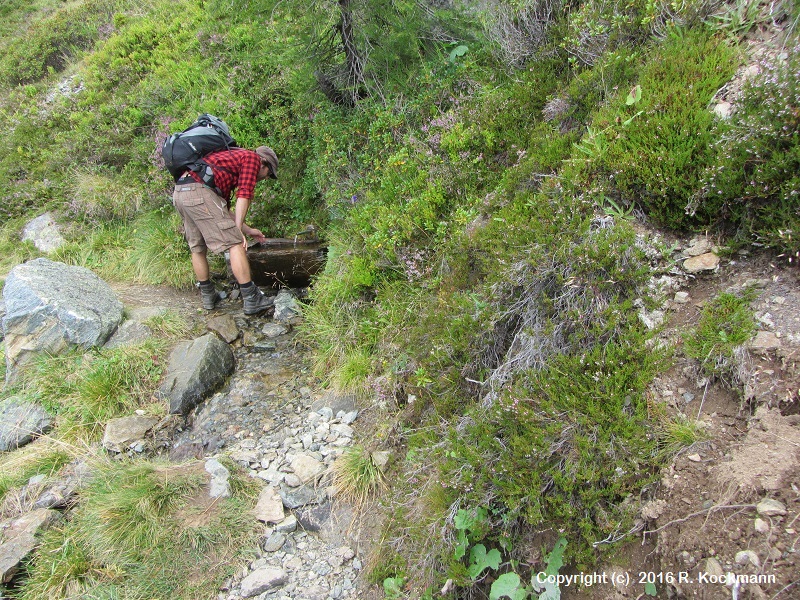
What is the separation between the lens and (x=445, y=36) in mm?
6789

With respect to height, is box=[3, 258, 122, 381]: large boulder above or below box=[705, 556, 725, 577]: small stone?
above

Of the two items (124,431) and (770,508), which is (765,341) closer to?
(770,508)

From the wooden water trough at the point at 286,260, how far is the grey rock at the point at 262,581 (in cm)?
407

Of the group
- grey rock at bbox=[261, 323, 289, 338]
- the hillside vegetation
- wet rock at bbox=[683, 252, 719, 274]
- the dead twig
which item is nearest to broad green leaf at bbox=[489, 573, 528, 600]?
the hillside vegetation

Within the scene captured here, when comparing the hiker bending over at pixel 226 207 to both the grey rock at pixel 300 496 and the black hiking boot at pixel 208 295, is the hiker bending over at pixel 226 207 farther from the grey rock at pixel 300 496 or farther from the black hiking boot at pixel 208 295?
the grey rock at pixel 300 496

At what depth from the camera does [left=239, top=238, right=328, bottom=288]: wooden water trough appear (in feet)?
22.6

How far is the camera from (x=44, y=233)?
897cm

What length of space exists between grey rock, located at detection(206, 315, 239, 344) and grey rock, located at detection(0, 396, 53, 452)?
78.2 inches

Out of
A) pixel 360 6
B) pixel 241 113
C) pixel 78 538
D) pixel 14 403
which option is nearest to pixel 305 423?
pixel 78 538

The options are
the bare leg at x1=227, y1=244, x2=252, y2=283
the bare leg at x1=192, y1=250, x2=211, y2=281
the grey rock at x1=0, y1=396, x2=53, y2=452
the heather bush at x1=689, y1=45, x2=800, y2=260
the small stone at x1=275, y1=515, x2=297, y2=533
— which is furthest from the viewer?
the bare leg at x1=192, y1=250, x2=211, y2=281

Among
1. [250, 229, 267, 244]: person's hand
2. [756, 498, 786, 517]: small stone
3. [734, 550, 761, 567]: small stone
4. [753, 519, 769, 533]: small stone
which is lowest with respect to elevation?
[734, 550, 761, 567]: small stone

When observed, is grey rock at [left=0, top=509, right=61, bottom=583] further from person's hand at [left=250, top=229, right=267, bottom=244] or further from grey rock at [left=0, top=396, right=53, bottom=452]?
person's hand at [left=250, top=229, right=267, bottom=244]

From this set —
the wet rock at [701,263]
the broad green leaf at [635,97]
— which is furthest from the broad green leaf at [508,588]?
the broad green leaf at [635,97]

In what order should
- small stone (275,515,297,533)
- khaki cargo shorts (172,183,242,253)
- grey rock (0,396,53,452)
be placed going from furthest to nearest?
khaki cargo shorts (172,183,242,253) < grey rock (0,396,53,452) < small stone (275,515,297,533)
